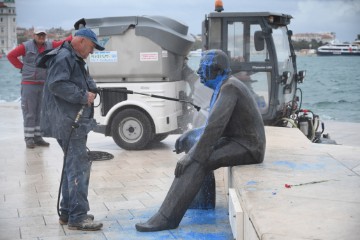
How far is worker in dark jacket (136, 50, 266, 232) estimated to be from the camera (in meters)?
5.64

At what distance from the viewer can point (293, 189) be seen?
17.3 feet

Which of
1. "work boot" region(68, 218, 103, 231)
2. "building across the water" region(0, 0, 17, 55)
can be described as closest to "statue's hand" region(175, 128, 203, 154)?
"work boot" region(68, 218, 103, 231)

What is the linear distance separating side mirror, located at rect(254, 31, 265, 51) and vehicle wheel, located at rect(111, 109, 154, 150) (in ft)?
6.88

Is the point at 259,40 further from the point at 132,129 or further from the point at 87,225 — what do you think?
the point at 87,225

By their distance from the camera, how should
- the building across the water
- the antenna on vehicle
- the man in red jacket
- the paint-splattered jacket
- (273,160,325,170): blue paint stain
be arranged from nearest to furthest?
the paint-splattered jacket < (273,160,325,170): blue paint stain < the antenna on vehicle < the man in red jacket < the building across the water

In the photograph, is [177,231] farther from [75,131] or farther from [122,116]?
[122,116]

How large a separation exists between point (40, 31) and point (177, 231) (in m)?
5.90

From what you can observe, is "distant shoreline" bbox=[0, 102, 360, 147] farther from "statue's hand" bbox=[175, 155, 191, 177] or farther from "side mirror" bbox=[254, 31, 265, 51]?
"statue's hand" bbox=[175, 155, 191, 177]

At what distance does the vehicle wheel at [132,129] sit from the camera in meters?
10.4

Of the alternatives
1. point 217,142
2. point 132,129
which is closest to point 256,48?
point 132,129

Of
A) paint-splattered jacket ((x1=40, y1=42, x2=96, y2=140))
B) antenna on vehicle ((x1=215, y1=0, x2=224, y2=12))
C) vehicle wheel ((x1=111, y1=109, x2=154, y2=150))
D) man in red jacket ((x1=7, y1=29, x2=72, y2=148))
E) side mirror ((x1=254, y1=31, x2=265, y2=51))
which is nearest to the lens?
paint-splattered jacket ((x1=40, y1=42, x2=96, y2=140))

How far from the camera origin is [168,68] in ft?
34.1

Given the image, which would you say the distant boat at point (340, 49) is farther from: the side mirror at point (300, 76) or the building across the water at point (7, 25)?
the side mirror at point (300, 76)

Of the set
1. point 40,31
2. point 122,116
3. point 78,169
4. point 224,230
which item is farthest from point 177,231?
point 40,31
